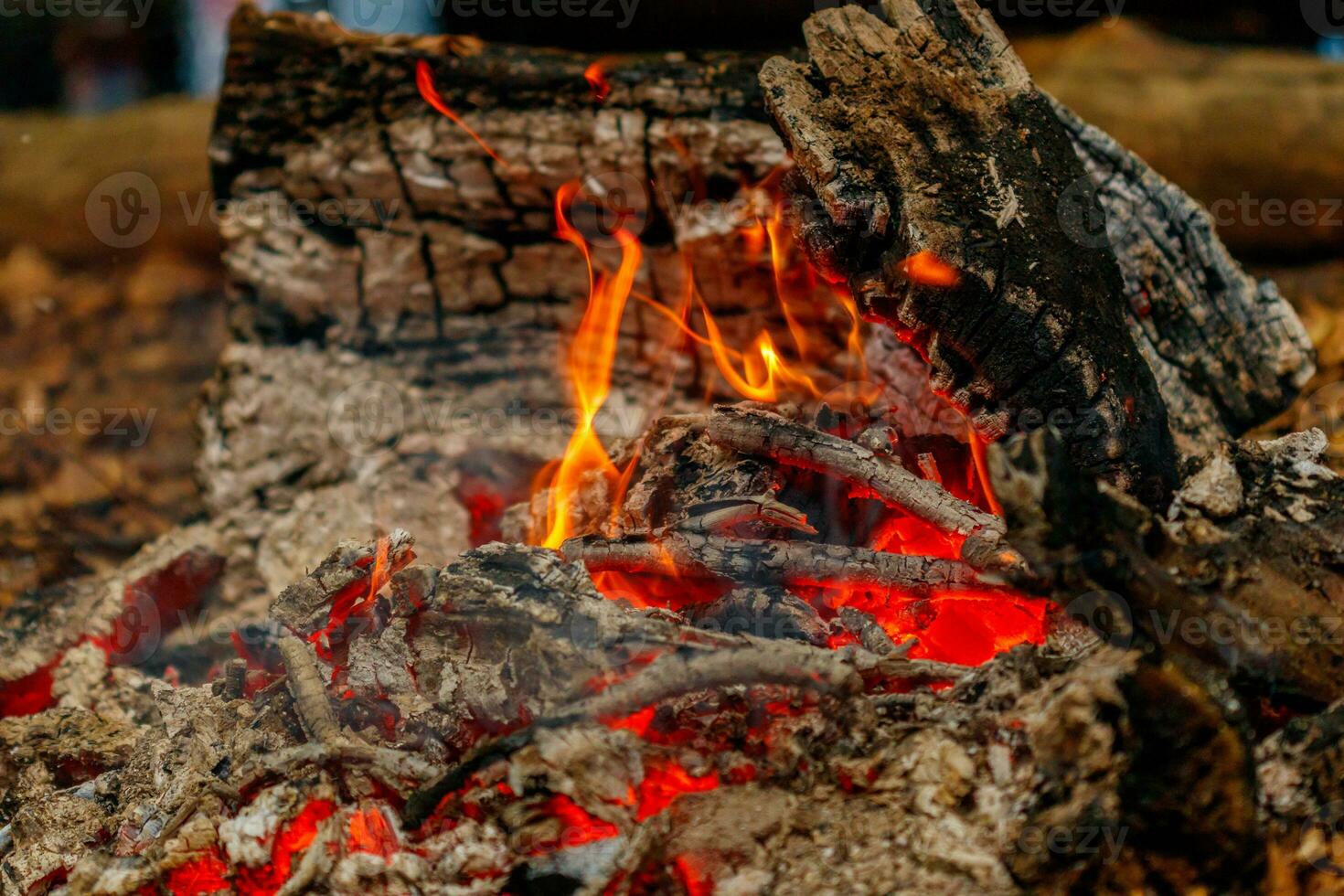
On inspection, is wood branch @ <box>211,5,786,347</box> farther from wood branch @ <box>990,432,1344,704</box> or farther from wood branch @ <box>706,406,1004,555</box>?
wood branch @ <box>990,432,1344,704</box>

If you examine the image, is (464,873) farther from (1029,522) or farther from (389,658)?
(1029,522)

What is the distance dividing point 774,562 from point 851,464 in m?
0.36

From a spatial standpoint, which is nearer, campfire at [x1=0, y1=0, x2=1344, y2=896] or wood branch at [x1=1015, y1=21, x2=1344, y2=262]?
campfire at [x1=0, y1=0, x2=1344, y2=896]

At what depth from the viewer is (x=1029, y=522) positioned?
1.61 metres

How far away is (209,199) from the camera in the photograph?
5.02 metres

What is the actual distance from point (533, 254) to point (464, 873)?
2.43m

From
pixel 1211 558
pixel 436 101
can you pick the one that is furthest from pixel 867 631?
pixel 436 101

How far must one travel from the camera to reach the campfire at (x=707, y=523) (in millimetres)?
1688

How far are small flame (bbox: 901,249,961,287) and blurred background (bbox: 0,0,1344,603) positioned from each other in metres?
2.37

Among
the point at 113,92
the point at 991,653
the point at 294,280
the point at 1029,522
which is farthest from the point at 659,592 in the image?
the point at 113,92

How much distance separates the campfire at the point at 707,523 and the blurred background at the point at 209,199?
811 mm

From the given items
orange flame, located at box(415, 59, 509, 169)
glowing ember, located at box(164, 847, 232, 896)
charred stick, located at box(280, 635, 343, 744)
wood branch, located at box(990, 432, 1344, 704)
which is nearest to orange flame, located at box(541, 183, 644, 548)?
orange flame, located at box(415, 59, 509, 169)

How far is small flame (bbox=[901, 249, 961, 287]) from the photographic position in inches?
85.1

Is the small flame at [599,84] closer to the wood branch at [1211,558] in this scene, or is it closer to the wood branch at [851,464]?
the wood branch at [851,464]
